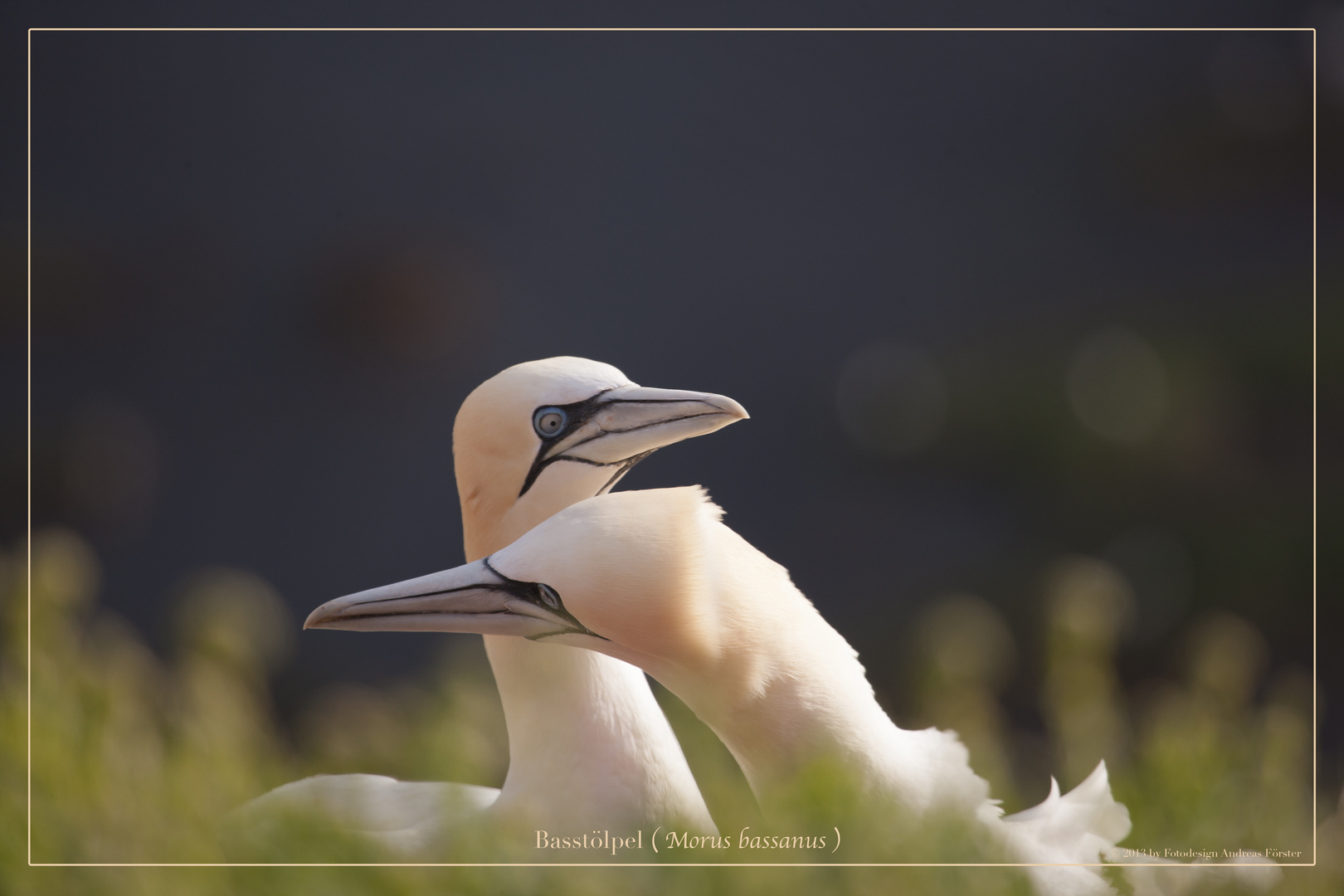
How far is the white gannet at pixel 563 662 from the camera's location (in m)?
2.17

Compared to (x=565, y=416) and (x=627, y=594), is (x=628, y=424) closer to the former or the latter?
(x=565, y=416)

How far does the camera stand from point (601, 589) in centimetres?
185

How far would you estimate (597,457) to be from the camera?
2.22m

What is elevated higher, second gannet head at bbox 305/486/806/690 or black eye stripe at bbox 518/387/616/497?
black eye stripe at bbox 518/387/616/497

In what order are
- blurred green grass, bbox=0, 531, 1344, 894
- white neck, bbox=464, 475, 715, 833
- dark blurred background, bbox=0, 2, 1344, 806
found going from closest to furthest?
blurred green grass, bbox=0, 531, 1344, 894, white neck, bbox=464, 475, 715, 833, dark blurred background, bbox=0, 2, 1344, 806

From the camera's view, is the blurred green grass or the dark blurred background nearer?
the blurred green grass

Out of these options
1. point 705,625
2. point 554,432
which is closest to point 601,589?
point 705,625

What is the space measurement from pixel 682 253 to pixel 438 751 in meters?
1.57

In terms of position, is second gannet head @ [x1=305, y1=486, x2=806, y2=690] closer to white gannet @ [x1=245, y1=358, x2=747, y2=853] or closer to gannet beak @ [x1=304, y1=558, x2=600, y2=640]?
gannet beak @ [x1=304, y1=558, x2=600, y2=640]

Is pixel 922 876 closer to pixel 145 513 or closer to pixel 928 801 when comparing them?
pixel 928 801

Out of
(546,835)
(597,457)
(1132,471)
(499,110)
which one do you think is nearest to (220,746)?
(546,835)

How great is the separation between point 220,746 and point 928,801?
126 centimetres

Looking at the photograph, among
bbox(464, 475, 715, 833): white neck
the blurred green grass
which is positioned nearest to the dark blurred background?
the blurred green grass

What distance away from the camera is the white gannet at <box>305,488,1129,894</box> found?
186 cm
